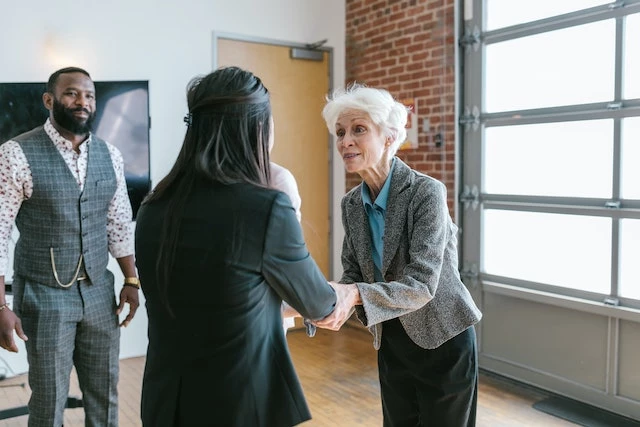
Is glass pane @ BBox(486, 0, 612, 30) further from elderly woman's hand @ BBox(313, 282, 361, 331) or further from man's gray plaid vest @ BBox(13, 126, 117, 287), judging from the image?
man's gray plaid vest @ BBox(13, 126, 117, 287)

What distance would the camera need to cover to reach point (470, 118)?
4.33m

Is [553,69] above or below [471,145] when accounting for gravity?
above

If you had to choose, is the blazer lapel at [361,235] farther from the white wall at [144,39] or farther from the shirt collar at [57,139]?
the white wall at [144,39]

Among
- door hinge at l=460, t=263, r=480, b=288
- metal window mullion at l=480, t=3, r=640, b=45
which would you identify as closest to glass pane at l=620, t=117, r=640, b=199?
metal window mullion at l=480, t=3, r=640, b=45

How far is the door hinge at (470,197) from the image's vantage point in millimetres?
4328

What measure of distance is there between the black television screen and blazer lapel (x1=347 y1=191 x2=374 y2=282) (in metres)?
2.66

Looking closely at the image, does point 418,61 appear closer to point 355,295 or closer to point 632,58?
point 632,58

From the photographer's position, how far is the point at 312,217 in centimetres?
552

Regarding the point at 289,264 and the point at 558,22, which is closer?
the point at 289,264

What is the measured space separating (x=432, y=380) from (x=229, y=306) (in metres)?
0.99

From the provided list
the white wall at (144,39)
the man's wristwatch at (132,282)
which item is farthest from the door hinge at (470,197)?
the man's wristwatch at (132,282)

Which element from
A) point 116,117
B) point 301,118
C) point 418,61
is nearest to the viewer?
point 116,117

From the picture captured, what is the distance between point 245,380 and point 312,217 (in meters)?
4.21

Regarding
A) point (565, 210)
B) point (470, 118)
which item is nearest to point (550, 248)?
point (565, 210)
